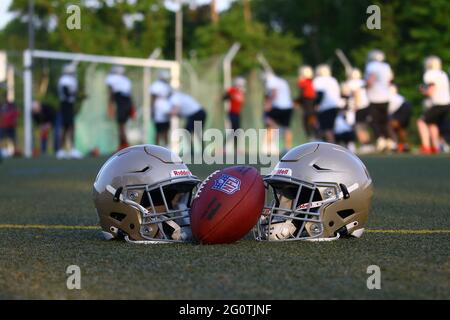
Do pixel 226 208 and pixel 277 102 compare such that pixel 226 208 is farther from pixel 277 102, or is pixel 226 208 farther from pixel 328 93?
pixel 277 102

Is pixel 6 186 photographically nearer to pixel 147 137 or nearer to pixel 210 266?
pixel 210 266

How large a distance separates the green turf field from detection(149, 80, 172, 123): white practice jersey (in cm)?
1302

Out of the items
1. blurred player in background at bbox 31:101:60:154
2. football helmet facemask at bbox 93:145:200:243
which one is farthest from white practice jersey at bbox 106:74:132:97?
football helmet facemask at bbox 93:145:200:243

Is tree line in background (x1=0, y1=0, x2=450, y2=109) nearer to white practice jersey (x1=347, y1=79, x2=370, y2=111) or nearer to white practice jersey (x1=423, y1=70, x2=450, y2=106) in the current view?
white practice jersey (x1=347, y1=79, x2=370, y2=111)

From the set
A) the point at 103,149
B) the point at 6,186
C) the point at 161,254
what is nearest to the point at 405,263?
the point at 161,254

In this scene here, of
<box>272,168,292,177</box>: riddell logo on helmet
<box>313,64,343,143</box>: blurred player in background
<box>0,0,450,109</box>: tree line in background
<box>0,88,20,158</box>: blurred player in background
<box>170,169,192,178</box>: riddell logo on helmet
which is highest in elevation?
<box>0,0,450,109</box>: tree line in background

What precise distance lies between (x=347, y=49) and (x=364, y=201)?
122 feet

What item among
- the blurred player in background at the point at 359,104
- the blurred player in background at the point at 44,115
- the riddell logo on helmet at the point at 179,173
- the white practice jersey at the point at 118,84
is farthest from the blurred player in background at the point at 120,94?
the riddell logo on helmet at the point at 179,173

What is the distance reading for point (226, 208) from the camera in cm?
445

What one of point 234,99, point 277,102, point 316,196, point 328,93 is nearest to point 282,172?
point 316,196

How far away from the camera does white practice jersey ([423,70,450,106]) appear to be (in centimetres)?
1645

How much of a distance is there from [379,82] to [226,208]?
12.5 m

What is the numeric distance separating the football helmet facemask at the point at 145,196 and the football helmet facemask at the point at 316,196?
1.44 ft

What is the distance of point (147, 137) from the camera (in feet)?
79.7
